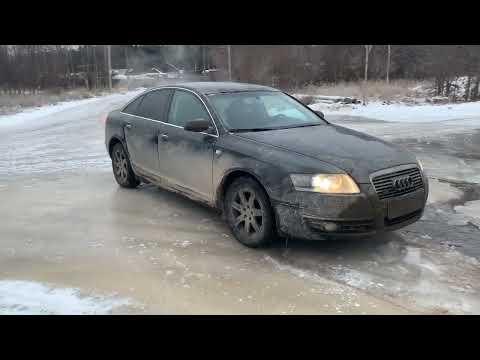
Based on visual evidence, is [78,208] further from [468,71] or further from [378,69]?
[378,69]

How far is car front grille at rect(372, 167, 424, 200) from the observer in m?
4.11

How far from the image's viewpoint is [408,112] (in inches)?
649

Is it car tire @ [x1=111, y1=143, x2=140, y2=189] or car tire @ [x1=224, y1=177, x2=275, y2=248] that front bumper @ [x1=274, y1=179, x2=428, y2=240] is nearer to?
car tire @ [x1=224, y1=177, x2=275, y2=248]

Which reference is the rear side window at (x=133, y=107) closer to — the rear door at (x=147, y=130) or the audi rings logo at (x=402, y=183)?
the rear door at (x=147, y=130)

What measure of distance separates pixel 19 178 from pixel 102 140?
13.8ft

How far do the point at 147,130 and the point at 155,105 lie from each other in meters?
0.36

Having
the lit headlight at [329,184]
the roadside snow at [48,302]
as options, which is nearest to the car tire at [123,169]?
the roadside snow at [48,302]

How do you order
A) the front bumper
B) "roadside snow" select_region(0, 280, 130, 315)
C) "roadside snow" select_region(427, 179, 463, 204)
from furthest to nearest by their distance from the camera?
"roadside snow" select_region(427, 179, 463, 204) → the front bumper → "roadside snow" select_region(0, 280, 130, 315)

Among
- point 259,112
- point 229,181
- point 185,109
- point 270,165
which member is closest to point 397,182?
point 270,165

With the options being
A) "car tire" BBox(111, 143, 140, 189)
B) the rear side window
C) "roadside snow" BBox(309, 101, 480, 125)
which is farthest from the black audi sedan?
"roadside snow" BBox(309, 101, 480, 125)

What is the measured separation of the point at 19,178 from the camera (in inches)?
307

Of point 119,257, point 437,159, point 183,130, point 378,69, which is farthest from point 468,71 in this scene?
point 119,257

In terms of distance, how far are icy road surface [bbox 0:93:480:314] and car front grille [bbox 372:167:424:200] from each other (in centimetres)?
64

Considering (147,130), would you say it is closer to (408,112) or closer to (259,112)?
(259,112)
